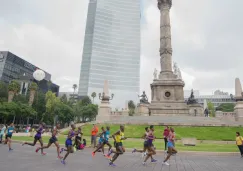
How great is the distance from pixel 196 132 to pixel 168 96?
14747 millimetres

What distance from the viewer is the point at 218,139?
69.4 feet

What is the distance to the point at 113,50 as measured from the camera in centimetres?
12681

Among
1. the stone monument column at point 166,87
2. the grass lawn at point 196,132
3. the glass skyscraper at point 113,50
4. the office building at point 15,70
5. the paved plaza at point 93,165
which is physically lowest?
the paved plaza at point 93,165

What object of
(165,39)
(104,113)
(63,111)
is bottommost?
(104,113)

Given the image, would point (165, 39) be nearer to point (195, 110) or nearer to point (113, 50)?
point (195, 110)

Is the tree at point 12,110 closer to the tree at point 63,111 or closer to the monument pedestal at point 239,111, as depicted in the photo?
the tree at point 63,111

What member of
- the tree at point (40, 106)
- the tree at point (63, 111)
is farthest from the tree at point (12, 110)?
the tree at point (40, 106)

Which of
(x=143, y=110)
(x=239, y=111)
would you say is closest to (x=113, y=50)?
(x=143, y=110)

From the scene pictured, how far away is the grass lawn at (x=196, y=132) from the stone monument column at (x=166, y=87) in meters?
10.5

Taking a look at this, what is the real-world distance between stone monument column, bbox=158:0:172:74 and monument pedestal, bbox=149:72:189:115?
1.82m

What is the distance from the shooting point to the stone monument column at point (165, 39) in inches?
1556

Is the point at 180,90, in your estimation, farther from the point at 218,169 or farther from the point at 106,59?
the point at 106,59

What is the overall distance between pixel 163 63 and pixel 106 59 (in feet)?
284

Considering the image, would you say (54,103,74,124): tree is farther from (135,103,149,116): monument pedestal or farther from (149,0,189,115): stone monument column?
(149,0,189,115): stone monument column
